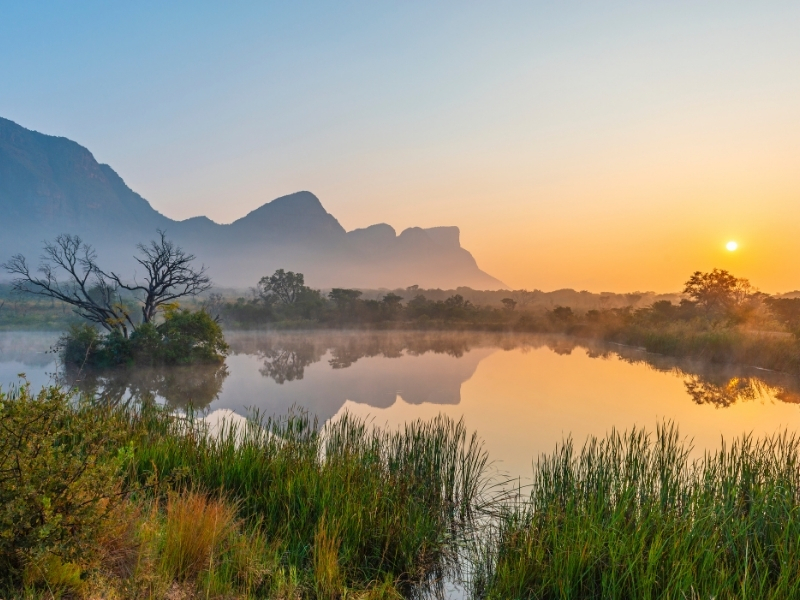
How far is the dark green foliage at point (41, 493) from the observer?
2.62 meters

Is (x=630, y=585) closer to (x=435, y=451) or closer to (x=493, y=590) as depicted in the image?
(x=493, y=590)

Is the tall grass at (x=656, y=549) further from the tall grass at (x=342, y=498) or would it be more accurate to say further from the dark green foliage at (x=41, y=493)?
the dark green foliage at (x=41, y=493)

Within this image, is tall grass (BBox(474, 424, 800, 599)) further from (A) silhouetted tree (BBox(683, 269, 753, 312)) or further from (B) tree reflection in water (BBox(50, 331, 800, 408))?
(A) silhouetted tree (BBox(683, 269, 753, 312))

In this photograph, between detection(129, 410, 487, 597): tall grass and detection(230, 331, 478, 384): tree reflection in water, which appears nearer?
detection(129, 410, 487, 597): tall grass

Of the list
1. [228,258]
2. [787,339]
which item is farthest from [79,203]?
[787,339]

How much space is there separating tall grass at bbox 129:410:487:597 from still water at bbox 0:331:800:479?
178 centimetres

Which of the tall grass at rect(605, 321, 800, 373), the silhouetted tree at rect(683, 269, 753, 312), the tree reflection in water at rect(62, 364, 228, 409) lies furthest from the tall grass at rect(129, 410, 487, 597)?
the silhouetted tree at rect(683, 269, 753, 312)

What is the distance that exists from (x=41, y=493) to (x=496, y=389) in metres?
13.1

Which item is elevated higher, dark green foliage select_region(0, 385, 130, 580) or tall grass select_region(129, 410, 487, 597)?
dark green foliage select_region(0, 385, 130, 580)

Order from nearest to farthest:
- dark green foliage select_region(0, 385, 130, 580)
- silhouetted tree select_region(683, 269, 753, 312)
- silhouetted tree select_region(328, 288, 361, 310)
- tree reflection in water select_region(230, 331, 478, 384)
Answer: dark green foliage select_region(0, 385, 130, 580)
tree reflection in water select_region(230, 331, 478, 384)
silhouetted tree select_region(683, 269, 753, 312)
silhouetted tree select_region(328, 288, 361, 310)

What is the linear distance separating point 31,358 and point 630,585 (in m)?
24.0

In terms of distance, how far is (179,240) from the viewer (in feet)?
518

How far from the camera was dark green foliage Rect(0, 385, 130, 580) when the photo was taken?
2.62 meters

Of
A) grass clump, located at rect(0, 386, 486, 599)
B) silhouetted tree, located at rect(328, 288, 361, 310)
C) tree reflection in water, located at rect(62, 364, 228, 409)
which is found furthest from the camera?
silhouetted tree, located at rect(328, 288, 361, 310)
